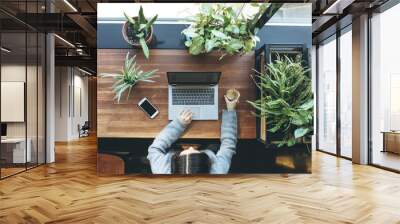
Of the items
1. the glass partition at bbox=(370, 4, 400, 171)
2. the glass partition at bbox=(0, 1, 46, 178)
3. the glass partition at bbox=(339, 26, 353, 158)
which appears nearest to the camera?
the glass partition at bbox=(0, 1, 46, 178)

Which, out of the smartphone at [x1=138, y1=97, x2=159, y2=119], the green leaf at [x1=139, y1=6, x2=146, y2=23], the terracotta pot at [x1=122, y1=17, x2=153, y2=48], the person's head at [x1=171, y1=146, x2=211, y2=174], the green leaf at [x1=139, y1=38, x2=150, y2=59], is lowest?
the person's head at [x1=171, y1=146, x2=211, y2=174]

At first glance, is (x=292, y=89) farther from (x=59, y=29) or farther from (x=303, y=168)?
(x=59, y=29)

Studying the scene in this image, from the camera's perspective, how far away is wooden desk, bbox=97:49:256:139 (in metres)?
5.92

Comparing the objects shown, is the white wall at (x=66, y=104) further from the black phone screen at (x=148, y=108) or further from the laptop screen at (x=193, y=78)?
the laptop screen at (x=193, y=78)

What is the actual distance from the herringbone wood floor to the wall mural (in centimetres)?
37

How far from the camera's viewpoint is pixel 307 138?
234 inches

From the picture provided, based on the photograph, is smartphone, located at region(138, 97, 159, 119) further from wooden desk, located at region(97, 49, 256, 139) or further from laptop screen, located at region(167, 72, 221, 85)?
laptop screen, located at region(167, 72, 221, 85)

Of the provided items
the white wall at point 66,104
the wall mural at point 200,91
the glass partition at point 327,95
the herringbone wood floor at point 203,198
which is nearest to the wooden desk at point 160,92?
the wall mural at point 200,91

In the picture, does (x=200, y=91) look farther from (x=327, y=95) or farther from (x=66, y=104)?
(x=66, y=104)

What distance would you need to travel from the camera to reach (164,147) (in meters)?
5.90

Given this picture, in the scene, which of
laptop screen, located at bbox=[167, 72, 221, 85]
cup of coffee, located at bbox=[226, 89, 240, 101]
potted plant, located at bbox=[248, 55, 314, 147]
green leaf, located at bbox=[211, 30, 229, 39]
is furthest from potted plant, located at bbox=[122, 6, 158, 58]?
potted plant, located at bbox=[248, 55, 314, 147]

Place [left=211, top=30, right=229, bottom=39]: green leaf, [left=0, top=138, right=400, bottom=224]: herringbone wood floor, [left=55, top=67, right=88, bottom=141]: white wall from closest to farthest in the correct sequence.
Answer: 1. [left=0, top=138, right=400, bottom=224]: herringbone wood floor
2. [left=211, top=30, right=229, bottom=39]: green leaf
3. [left=55, top=67, right=88, bottom=141]: white wall

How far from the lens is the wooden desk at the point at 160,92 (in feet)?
19.4

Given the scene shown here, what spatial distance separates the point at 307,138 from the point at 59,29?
5322 mm
